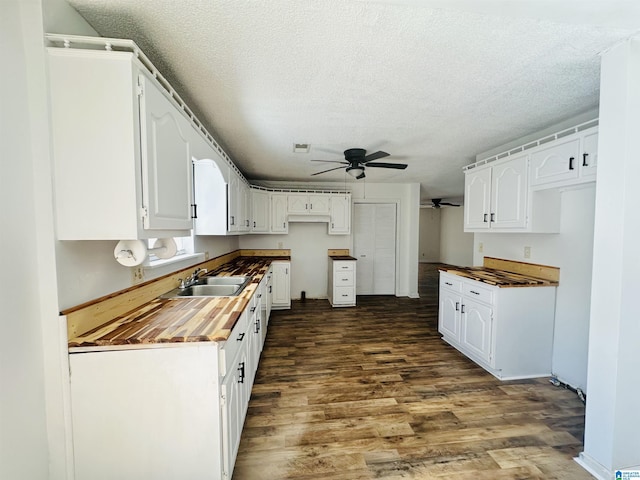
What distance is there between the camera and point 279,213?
4629 mm

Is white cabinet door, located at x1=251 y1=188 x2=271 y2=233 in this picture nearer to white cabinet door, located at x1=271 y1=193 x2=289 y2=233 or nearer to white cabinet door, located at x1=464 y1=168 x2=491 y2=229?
white cabinet door, located at x1=271 y1=193 x2=289 y2=233

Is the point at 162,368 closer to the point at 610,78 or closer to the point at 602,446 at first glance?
the point at 602,446

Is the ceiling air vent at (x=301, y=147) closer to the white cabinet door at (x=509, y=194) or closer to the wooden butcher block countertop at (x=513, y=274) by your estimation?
the white cabinet door at (x=509, y=194)

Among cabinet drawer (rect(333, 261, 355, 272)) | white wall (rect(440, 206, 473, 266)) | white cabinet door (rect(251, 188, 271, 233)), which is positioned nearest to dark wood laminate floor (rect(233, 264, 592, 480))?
cabinet drawer (rect(333, 261, 355, 272))

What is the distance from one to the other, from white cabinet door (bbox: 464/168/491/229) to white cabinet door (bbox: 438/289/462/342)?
921 millimetres

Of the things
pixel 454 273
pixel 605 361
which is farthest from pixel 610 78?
pixel 454 273

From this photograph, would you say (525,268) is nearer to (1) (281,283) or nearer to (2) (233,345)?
(2) (233,345)

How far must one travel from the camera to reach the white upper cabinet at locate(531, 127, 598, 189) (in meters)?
1.91

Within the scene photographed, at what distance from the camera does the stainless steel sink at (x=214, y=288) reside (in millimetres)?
2174

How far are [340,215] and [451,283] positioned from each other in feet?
7.81

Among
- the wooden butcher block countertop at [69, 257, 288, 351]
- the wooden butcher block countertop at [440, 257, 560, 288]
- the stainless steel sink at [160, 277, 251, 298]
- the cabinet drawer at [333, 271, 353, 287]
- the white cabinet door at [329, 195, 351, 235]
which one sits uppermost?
the white cabinet door at [329, 195, 351, 235]

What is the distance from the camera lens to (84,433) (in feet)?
3.65

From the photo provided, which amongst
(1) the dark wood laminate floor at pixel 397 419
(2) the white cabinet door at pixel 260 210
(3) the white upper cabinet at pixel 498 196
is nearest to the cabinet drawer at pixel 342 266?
(2) the white cabinet door at pixel 260 210

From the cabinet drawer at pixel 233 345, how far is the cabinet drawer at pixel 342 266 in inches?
112
